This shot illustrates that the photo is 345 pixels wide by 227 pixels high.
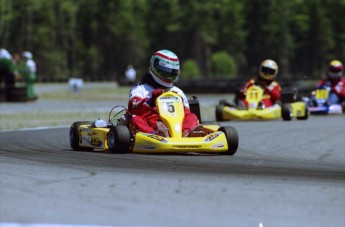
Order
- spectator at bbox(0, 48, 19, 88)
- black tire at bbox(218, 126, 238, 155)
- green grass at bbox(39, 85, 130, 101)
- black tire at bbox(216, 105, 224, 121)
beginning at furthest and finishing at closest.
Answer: green grass at bbox(39, 85, 130, 101) < spectator at bbox(0, 48, 19, 88) < black tire at bbox(216, 105, 224, 121) < black tire at bbox(218, 126, 238, 155)

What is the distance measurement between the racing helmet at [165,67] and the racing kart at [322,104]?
10269mm

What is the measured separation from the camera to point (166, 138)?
10445 millimetres

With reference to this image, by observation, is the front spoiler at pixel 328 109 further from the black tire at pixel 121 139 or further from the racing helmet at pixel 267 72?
the black tire at pixel 121 139

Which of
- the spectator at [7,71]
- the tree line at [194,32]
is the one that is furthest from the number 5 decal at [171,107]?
the tree line at [194,32]

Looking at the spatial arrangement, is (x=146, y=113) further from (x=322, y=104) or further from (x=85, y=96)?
(x=85, y=96)

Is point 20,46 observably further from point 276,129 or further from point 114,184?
point 114,184

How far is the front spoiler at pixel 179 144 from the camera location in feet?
33.9

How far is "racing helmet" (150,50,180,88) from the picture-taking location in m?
11.5

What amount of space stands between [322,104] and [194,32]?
87052mm

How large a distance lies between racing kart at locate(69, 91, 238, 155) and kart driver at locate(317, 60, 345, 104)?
10821mm

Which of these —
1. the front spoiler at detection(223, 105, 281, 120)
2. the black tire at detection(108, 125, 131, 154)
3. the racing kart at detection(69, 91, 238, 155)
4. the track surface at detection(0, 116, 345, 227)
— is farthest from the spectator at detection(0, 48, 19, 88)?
the black tire at detection(108, 125, 131, 154)

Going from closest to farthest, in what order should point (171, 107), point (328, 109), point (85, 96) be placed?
point (171, 107)
point (328, 109)
point (85, 96)

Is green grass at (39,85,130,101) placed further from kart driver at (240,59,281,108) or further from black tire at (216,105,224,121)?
black tire at (216,105,224,121)

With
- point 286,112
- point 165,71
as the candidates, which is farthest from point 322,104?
point 165,71
